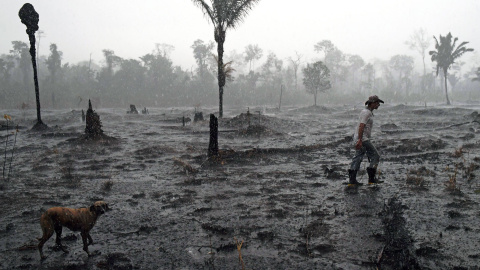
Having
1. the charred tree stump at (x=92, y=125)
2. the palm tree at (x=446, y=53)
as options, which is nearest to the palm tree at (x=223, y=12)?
the charred tree stump at (x=92, y=125)

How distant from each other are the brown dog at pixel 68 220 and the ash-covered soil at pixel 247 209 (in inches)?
11.2

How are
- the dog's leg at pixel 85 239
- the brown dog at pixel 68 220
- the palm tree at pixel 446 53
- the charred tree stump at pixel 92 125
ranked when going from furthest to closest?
the palm tree at pixel 446 53 < the charred tree stump at pixel 92 125 < the dog's leg at pixel 85 239 < the brown dog at pixel 68 220

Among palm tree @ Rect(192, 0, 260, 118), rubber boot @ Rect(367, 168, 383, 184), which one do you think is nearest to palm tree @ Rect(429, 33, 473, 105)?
palm tree @ Rect(192, 0, 260, 118)

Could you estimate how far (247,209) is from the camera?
16.1 ft

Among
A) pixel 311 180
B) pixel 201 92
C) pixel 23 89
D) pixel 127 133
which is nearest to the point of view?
pixel 311 180

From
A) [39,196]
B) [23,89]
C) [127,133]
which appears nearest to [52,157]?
[39,196]

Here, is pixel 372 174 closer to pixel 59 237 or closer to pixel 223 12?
pixel 59 237

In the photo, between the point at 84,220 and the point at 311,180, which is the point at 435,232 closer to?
the point at 311,180

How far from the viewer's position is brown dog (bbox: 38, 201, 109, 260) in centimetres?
322

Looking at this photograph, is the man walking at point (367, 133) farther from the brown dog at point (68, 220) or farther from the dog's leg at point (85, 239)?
the dog's leg at point (85, 239)

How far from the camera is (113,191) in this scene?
19.5 ft

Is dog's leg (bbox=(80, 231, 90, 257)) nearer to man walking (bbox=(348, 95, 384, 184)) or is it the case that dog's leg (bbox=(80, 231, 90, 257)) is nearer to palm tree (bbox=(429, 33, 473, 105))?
man walking (bbox=(348, 95, 384, 184))

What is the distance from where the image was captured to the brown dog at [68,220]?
3221mm

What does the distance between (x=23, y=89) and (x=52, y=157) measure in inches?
1548
